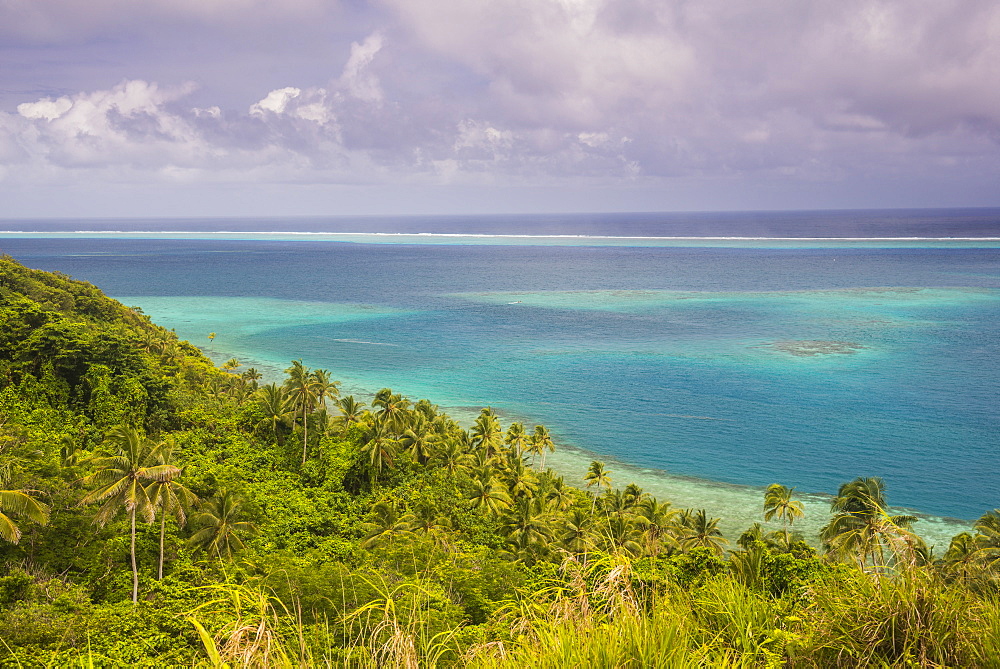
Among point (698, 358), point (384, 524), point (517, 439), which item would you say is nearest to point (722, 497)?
point (517, 439)

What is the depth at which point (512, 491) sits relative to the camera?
144 feet

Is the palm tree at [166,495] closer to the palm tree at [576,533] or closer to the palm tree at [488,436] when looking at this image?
the palm tree at [576,533]

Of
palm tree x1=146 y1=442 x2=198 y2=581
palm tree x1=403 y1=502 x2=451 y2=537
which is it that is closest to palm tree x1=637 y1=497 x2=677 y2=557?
palm tree x1=403 y1=502 x2=451 y2=537

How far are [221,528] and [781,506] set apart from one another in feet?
101

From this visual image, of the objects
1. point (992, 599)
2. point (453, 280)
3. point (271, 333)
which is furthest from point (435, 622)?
point (453, 280)

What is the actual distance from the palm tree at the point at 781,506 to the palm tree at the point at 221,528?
28.8 m

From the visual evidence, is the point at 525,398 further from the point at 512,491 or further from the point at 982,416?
the point at 982,416

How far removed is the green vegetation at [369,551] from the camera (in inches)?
266

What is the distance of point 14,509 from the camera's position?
23922mm

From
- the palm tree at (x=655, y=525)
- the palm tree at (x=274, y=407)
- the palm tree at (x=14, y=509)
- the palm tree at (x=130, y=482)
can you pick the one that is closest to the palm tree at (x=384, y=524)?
the palm tree at (x=130, y=482)

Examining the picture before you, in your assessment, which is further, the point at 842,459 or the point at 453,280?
the point at 453,280

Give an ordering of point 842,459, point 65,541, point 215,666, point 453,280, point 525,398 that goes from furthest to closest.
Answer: point 453,280
point 525,398
point 842,459
point 65,541
point 215,666

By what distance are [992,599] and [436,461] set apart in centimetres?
3952

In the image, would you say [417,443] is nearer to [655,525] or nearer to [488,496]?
[488,496]
